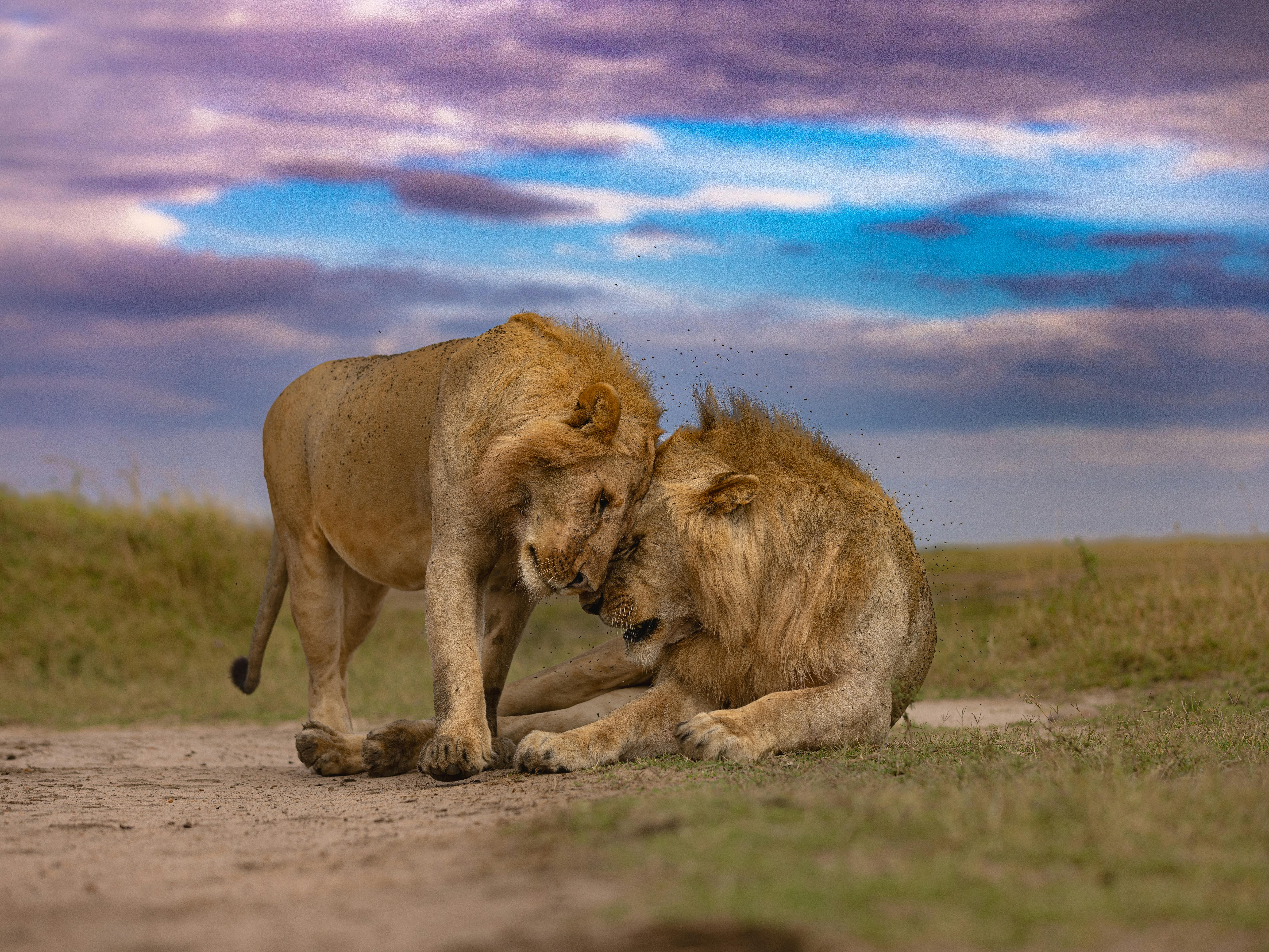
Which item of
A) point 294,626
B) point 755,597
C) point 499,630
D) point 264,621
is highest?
point 755,597

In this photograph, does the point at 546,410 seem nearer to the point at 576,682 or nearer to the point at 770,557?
the point at 770,557

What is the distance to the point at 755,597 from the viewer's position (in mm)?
4566

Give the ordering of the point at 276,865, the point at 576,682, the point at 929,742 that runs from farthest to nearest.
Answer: the point at 576,682, the point at 929,742, the point at 276,865

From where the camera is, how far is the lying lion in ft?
14.6

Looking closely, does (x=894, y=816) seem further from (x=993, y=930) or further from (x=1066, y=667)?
(x=1066, y=667)

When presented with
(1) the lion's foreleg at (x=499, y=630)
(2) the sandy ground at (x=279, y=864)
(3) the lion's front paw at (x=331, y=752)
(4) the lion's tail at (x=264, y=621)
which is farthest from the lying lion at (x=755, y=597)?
(4) the lion's tail at (x=264, y=621)

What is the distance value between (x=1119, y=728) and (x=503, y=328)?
335cm

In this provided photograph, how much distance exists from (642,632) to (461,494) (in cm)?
89

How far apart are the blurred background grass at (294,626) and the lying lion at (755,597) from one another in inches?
67.7

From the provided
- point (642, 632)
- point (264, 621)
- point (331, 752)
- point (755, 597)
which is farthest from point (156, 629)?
point (755, 597)

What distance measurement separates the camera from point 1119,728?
5.45m

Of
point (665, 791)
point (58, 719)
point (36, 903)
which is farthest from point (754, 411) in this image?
point (58, 719)

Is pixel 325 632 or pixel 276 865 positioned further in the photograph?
pixel 325 632

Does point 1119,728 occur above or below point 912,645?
below
